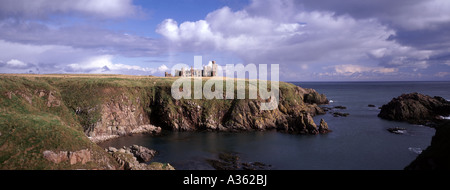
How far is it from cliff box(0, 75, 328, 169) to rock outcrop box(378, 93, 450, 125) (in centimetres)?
2871

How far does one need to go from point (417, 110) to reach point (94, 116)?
300 feet

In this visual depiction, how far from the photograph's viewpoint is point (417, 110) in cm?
6944

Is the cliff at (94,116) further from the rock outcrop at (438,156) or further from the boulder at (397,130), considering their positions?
the rock outcrop at (438,156)

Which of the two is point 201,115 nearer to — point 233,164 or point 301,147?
point 233,164

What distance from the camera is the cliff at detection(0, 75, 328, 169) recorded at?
86.5ft

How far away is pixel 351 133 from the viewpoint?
186 feet

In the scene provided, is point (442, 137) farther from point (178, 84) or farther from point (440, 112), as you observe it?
point (440, 112)

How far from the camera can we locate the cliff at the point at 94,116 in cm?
2636

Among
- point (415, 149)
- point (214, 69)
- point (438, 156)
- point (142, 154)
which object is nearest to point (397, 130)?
point (415, 149)

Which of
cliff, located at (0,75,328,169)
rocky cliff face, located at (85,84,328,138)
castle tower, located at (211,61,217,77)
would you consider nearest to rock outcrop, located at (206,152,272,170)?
cliff, located at (0,75,328,169)

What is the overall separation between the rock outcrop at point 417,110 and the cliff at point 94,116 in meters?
28.7

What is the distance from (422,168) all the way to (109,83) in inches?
2553

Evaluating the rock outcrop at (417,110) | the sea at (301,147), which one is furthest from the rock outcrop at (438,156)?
the rock outcrop at (417,110)
